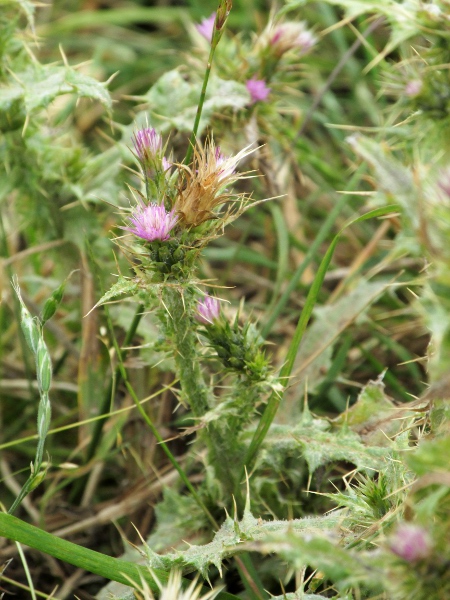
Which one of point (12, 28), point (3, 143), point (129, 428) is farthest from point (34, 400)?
point (12, 28)

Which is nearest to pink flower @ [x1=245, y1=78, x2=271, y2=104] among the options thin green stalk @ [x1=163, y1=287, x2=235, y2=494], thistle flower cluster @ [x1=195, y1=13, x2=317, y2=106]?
thistle flower cluster @ [x1=195, y1=13, x2=317, y2=106]

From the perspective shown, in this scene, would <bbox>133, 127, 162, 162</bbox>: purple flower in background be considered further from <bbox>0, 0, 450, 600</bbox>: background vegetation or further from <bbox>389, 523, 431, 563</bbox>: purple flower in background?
<bbox>389, 523, 431, 563</bbox>: purple flower in background

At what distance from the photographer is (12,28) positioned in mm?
2082

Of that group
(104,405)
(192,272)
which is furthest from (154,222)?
(104,405)

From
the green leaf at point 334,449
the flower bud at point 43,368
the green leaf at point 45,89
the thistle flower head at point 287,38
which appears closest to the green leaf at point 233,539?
the green leaf at point 334,449

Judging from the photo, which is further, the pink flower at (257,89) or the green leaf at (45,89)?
the pink flower at (257,89)

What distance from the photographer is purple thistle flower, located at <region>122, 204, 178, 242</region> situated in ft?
4.20

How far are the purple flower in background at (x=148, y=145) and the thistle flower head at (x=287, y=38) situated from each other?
89 cm

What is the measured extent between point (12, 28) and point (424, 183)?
1.55 m

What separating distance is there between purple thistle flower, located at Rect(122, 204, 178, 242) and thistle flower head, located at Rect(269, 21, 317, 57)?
3.35ft

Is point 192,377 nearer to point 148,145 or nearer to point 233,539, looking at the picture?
point 233,539

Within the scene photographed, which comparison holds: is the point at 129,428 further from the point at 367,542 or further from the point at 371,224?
the point at 371,224

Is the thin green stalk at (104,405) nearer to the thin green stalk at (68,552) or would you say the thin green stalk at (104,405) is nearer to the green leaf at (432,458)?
the thin green stalk at (68,552)

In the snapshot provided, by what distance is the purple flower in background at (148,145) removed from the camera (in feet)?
4.40
